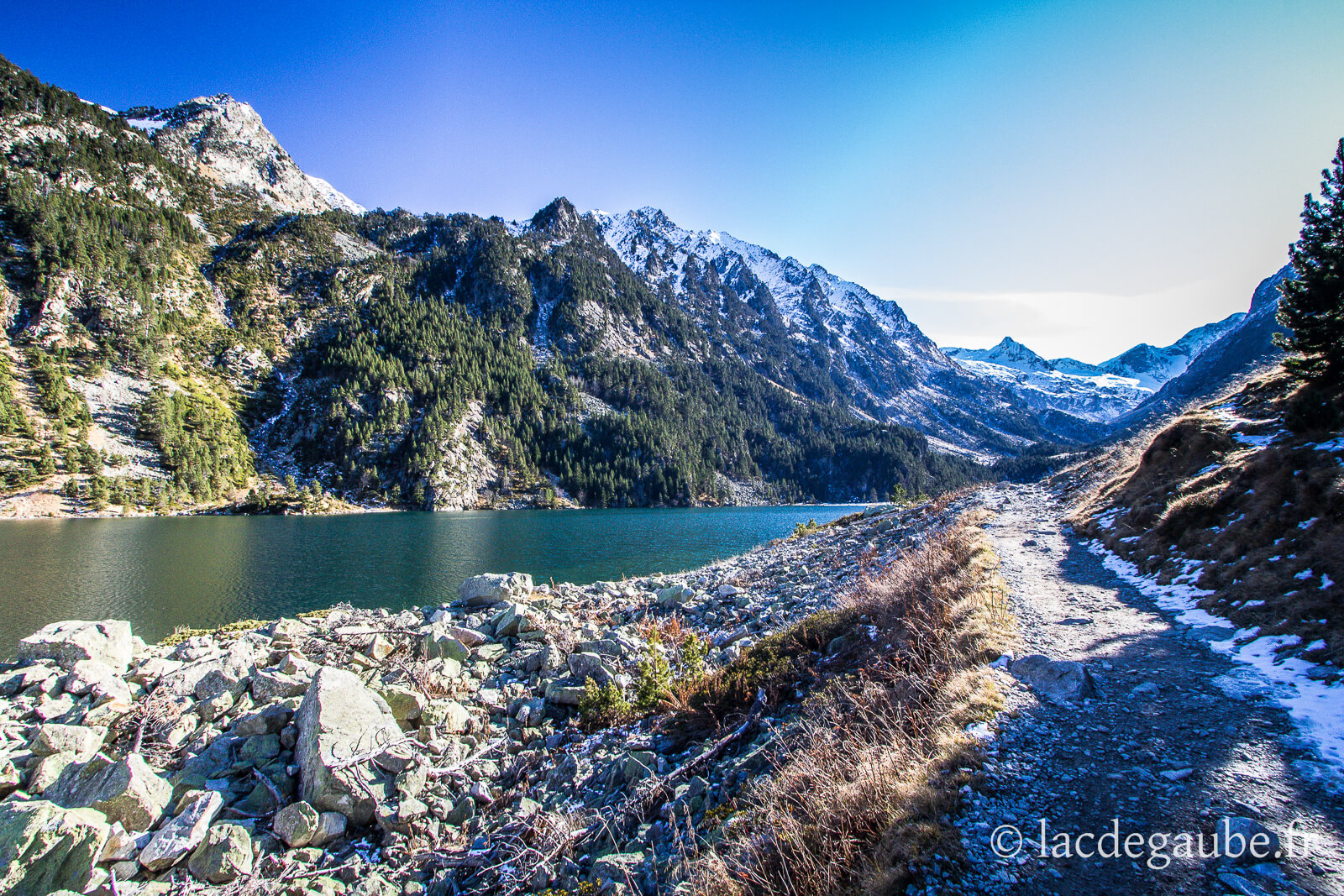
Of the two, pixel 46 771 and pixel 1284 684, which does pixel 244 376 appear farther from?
pixel 1284 684

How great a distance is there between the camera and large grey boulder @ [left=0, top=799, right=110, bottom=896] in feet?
16.8

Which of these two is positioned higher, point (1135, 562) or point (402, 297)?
point (402, 297)

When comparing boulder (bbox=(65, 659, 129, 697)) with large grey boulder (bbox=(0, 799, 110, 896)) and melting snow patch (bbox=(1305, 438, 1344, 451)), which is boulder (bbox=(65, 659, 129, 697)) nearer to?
large grey boulder (bbox=(0, 799, 110, 896))

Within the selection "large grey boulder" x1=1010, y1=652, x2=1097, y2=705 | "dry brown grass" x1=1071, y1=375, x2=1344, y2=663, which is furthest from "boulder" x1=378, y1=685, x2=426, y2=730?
"dry brown grass" x1=1071, y1=375, x2=1344, y2=663

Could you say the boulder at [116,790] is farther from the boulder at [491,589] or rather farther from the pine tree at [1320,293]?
the pine tree at [1320,293]

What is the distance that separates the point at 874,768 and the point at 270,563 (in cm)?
4653

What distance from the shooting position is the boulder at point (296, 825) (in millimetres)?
6207

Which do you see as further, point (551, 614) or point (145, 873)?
point (551, 614)

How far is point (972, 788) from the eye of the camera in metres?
4.11

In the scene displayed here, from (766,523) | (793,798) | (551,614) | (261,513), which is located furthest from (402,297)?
(793,798)

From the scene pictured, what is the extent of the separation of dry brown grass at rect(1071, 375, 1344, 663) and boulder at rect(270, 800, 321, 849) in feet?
40.7

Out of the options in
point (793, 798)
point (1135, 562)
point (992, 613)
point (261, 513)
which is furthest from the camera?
point (261, 513)

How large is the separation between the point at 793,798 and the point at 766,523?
254 feet

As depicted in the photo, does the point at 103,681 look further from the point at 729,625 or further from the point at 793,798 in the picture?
the point at 729,625
